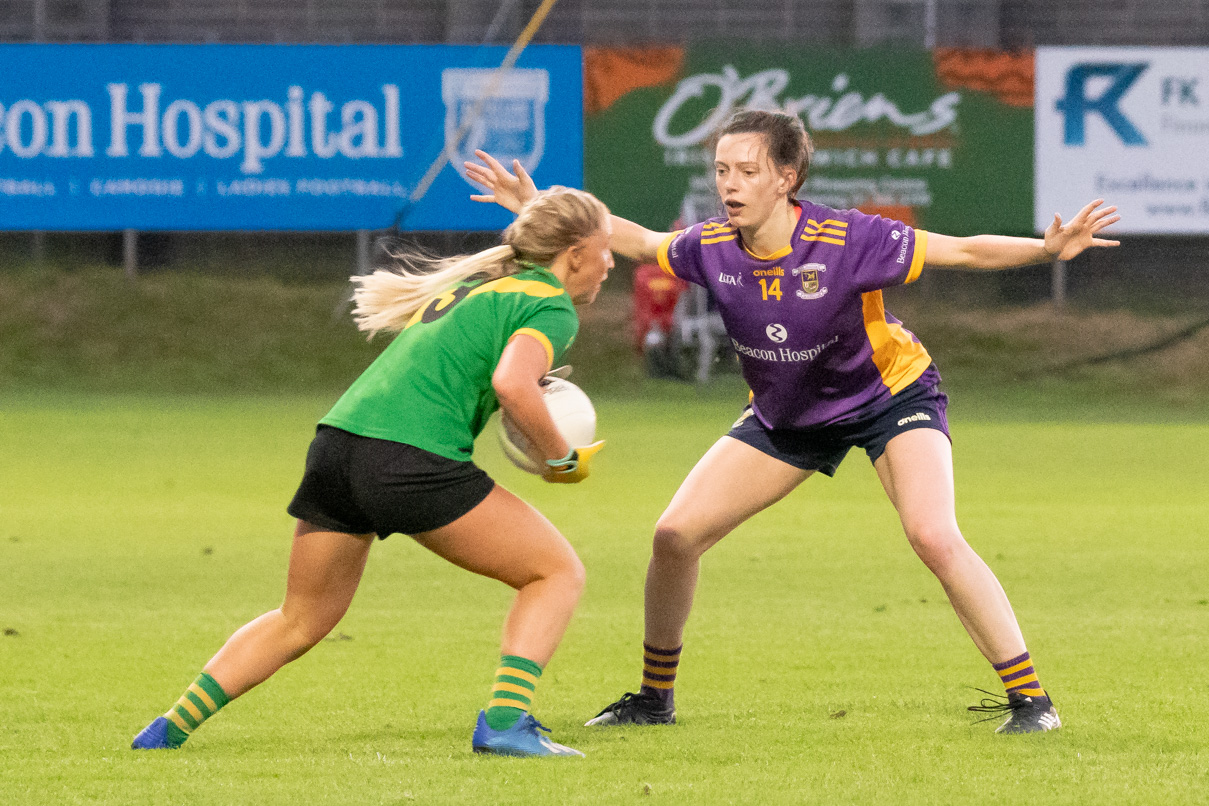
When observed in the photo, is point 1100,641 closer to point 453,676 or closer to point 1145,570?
point 1145,570

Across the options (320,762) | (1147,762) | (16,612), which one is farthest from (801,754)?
(16,612)

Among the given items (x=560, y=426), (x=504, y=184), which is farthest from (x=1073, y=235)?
(x=504, y=184)

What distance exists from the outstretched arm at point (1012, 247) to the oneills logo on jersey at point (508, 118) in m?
15.1

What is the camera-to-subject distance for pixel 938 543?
5.07 meters

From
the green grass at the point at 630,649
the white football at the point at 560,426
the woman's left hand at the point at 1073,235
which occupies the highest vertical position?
the woman's left hand at the point at 1073,235

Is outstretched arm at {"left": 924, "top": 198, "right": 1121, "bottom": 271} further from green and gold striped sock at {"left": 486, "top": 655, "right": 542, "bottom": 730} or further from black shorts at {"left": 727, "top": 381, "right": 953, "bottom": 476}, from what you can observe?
green and gold striped sock at {"left": 486, "top": 655, "right": 542, "bottom": 730}

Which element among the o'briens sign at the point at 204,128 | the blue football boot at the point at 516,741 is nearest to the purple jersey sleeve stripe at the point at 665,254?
the blue football boot at the point at 516,741

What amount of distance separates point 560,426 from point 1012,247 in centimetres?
145

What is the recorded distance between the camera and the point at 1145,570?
870cm

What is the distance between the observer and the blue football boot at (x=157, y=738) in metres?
4.86

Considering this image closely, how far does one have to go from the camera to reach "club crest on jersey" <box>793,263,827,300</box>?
5.23 meters

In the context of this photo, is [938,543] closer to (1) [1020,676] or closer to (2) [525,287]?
(1) [1020,676]

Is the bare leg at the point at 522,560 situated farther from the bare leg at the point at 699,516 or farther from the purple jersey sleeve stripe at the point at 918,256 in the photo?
the purple jersey sleeve stripe at the point at 918,256

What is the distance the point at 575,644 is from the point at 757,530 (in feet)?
11.6
